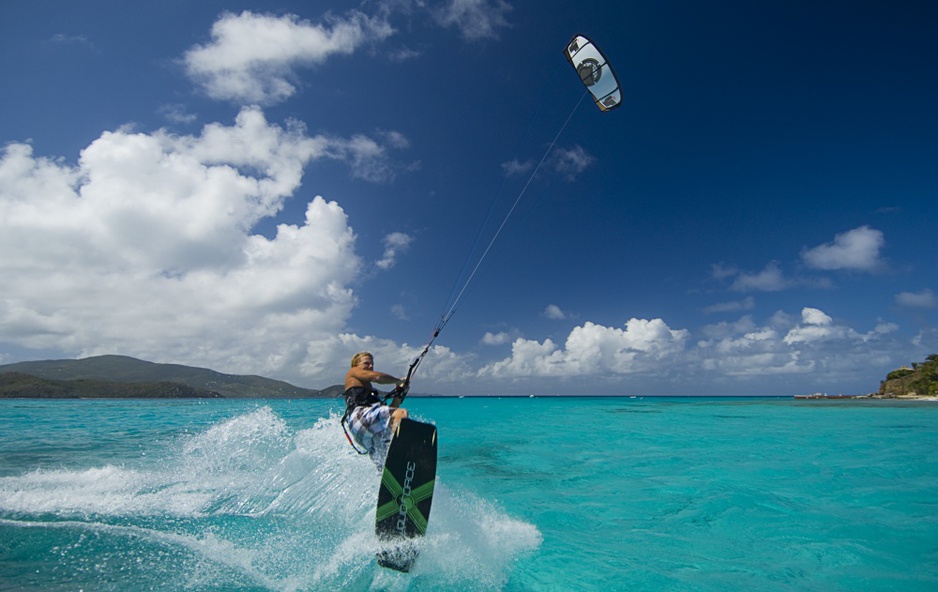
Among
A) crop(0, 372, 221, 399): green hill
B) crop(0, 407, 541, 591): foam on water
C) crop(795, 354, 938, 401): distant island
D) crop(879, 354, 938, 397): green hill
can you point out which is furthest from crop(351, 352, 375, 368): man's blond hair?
crop(0, 372, 221, 399): green hill

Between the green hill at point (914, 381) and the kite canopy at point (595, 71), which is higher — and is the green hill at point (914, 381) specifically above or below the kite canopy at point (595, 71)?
below

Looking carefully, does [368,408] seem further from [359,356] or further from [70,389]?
[70,389]

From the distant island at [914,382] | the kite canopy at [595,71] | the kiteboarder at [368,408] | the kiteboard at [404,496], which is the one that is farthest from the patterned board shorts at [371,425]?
the distant island at [914,382]

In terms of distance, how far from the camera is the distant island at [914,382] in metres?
73.8

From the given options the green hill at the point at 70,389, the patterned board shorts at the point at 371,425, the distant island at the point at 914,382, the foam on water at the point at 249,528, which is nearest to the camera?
the foam on water at the point at 249,528

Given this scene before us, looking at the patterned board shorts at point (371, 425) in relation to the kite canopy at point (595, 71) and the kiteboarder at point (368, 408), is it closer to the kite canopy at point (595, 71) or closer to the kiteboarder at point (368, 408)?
the kiteboarder at point (368, 408)

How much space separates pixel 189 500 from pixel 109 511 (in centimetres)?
138

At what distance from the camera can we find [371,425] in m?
6.51

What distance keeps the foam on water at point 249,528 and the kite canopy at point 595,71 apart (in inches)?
411

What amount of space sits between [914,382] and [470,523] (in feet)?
365

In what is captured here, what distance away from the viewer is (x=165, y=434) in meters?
22.1

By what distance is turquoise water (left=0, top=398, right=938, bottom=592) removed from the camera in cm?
588

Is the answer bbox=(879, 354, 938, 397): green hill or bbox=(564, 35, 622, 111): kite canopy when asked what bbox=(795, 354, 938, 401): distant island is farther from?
bbox=(564, 35, 622, 111): kite canopy

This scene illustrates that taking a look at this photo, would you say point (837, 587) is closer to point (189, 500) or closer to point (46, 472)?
point (189, 500)
